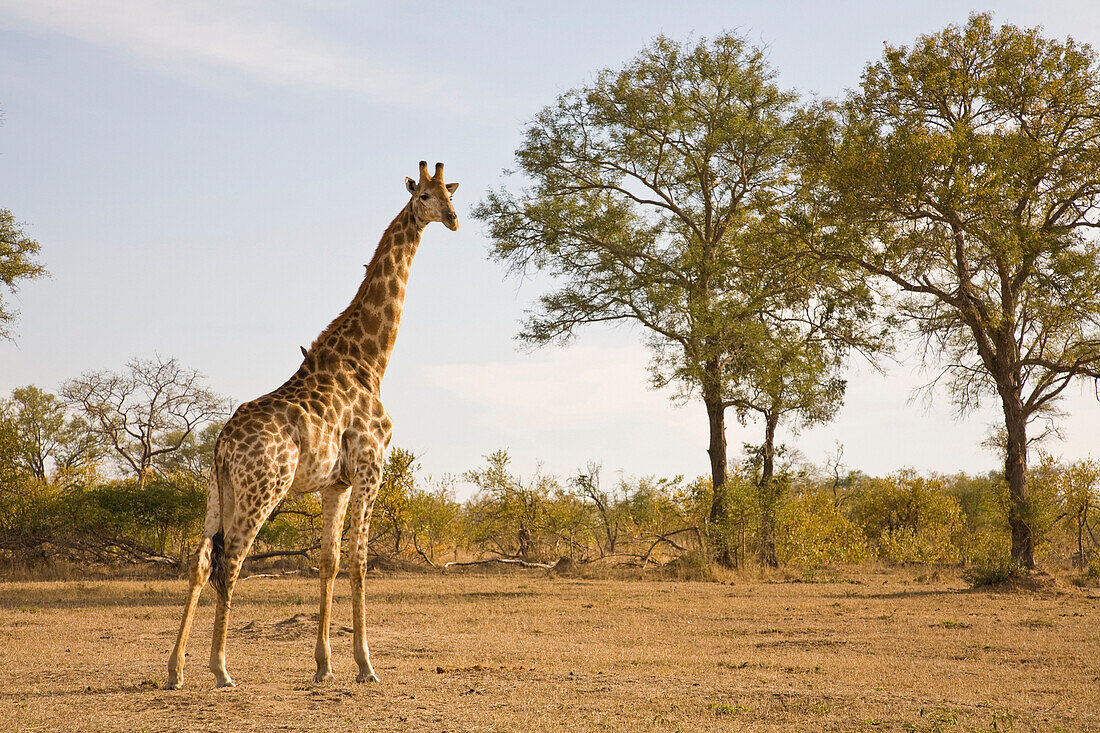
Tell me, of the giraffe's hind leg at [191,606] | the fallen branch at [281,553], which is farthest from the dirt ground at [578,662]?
the fallen branch at [281,553]

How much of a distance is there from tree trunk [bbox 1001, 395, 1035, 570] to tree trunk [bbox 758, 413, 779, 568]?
4774 millimetres

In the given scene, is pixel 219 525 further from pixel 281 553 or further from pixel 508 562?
pixel 508 562

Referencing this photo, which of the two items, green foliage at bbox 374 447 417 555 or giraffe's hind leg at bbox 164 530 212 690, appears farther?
green foliage at bbox 374 447 417 555

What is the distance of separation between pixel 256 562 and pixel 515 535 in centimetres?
628

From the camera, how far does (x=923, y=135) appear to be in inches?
699

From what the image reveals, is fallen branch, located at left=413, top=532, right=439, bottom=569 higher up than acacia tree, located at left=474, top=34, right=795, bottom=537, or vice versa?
acacia tree, located at left=474, top=34, right=795, bottom=537

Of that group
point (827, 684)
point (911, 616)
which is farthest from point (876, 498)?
point (827, 684)

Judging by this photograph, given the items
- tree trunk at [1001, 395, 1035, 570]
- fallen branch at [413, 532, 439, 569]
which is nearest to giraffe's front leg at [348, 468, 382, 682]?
fallen branch at [413, 532, 439, 569]

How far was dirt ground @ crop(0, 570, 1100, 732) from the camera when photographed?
6.60m

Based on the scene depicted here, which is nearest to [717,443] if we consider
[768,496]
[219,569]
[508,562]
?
[768,496]

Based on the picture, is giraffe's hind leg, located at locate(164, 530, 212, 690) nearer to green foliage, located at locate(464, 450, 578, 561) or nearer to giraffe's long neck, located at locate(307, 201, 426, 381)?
giraffe's long neck, located at locate(307, 201, 426, 381)

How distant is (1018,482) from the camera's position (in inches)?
722

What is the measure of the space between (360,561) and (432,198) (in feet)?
11.3

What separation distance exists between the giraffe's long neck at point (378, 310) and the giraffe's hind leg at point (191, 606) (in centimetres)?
210
